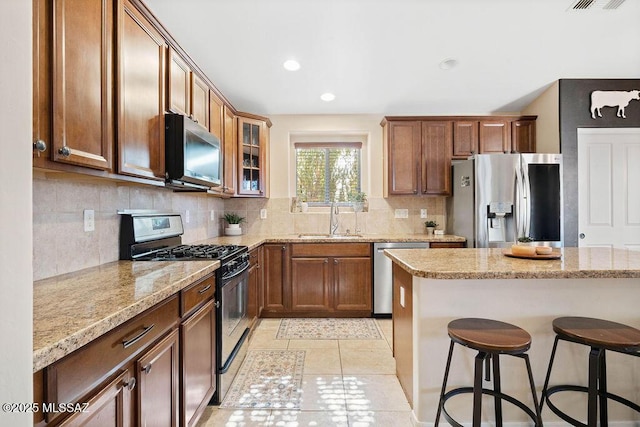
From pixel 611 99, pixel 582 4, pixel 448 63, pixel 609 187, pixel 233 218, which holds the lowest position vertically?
pixel 233 218

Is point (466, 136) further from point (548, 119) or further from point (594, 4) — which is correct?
point (594, 4)

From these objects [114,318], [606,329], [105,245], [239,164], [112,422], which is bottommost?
[112,422]

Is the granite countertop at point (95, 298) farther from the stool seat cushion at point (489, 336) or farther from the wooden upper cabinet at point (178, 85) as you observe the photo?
the stool seat cushion at point (489, 336)

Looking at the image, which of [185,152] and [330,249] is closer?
[185,152]

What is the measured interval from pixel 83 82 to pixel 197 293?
106 cm

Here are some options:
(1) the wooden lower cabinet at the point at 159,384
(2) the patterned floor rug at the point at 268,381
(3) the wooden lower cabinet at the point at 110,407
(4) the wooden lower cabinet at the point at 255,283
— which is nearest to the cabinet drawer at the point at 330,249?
(4) the wooden lower cabinet at the point at 255,283

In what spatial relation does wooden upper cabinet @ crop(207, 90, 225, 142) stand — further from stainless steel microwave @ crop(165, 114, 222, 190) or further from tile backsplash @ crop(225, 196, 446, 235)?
tile backsplash @ crop(225, 196, 446, 235)

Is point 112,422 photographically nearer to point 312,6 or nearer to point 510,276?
point 510,276

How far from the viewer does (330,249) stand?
343cm

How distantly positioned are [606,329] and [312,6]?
2.65m

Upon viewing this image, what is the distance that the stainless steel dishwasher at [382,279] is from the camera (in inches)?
134

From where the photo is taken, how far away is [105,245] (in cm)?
A: 182

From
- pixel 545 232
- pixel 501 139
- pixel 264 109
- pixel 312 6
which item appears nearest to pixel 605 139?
pixel 501 139

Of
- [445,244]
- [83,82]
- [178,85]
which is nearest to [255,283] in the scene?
[178,85]
